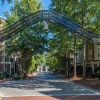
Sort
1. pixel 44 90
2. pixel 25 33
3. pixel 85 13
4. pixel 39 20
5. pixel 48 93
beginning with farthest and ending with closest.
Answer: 1. pixel 25 33
2. pixel 85 13
3. pixel 39 20
4. pixel 44 90
5. pixel 48 93

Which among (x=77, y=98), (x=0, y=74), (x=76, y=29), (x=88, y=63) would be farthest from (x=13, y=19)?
(x=77, y=98)

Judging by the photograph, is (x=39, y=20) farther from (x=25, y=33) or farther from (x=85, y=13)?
(x=25, y=33)

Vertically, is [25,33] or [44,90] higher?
[25,33]

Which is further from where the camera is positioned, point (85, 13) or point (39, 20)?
point (85, 13)

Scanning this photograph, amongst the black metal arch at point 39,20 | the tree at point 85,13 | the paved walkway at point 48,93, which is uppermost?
the tree at point 85,13

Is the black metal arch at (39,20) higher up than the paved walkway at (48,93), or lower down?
higher up

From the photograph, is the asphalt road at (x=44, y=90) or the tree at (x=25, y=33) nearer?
the asphalt road at (x=44, y=90)

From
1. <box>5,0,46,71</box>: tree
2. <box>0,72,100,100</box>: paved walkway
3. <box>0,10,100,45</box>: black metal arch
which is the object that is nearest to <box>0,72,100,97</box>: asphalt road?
<box>0,72,100,100</box>: paved walkway

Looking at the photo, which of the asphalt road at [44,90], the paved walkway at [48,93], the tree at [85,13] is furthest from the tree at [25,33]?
the paved walkway at [48,93]

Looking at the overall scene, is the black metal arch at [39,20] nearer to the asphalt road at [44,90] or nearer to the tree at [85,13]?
the asphalt road at [44,90]

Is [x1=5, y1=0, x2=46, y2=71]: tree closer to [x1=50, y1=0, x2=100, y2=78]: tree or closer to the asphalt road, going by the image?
[x1=50, y1=0, x2=100, y2=78]: tree

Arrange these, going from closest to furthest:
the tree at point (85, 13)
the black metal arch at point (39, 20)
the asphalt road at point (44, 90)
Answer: the asphalt road at point (44, 90)
the black metal arch at point (39, 20)
the tree at point (85, 13)

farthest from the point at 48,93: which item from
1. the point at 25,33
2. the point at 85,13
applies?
the point at 25,33

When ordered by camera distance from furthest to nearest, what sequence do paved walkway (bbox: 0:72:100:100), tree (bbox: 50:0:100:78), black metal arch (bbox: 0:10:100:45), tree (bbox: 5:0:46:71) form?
tree (bbox: 5:0:46:71)
tree (bbox: 50:0:100:78)
black metal arch (bbox: 0:10:100:45)
paved walkway (bbox: 0:72:100:100)
